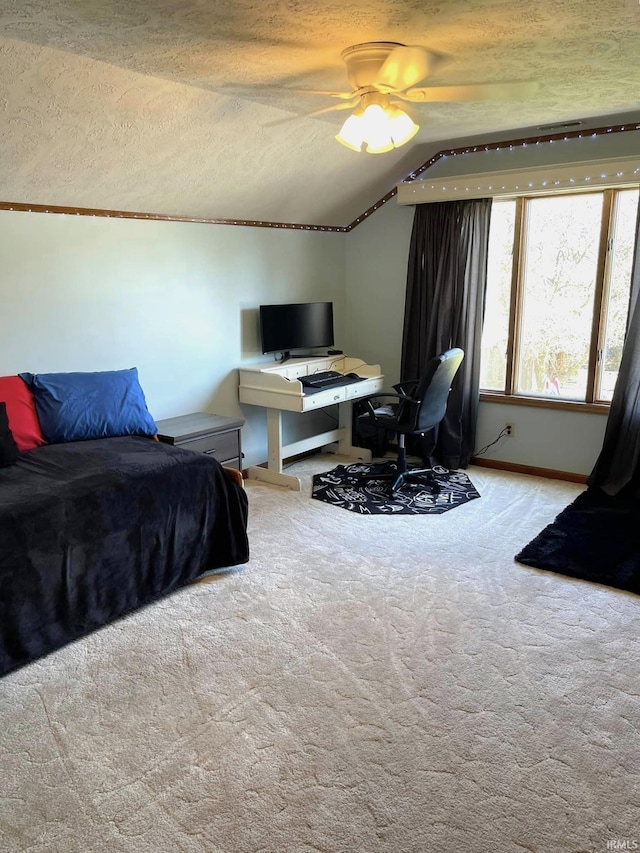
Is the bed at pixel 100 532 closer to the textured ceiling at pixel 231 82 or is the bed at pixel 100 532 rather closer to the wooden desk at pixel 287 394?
the wooden desk at pixel 287 394

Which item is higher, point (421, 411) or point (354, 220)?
point (354, 220)

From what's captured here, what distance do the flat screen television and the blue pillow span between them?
4.28 ft

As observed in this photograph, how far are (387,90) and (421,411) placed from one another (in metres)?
2.09

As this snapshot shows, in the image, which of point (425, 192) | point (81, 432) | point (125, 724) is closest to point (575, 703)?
point (125, 724)

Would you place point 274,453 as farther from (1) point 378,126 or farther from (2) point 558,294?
(1) point 378,126

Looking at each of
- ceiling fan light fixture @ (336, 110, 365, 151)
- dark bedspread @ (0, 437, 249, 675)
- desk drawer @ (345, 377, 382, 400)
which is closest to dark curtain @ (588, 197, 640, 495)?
desk drawer @ (345, 377, 382, 400)

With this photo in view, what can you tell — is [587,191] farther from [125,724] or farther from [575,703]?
[125,724]

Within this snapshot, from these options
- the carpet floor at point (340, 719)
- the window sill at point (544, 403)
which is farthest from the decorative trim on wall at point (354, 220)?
the carpet floor at point (340, 719)

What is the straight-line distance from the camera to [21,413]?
11.0 ft

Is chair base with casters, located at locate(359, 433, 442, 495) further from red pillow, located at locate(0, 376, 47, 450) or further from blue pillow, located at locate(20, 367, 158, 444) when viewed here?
red pillow, located at locate(0, 376, 47, 450)

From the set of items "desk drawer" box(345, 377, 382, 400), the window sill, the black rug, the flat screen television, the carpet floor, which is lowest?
the carpet floor

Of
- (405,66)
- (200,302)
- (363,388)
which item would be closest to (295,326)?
(363,388)

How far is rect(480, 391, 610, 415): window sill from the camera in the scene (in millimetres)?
4633

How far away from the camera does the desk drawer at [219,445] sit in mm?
3992
